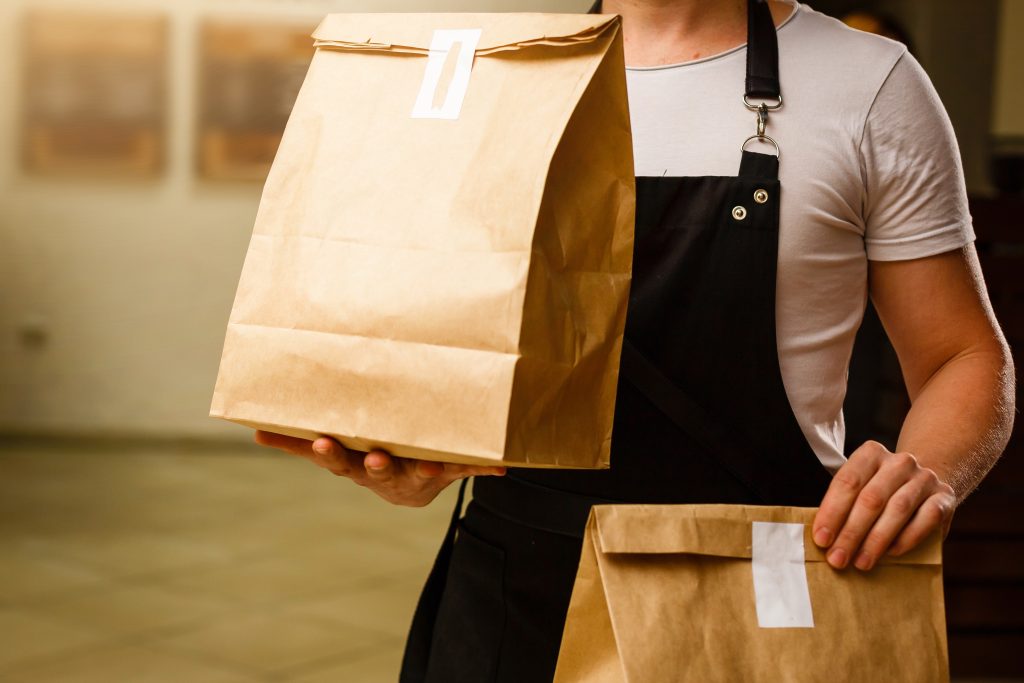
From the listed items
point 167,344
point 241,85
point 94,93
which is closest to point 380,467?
point 167,344

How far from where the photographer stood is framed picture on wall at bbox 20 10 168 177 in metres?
5.55

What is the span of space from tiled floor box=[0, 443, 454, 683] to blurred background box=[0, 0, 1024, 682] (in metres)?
0.01

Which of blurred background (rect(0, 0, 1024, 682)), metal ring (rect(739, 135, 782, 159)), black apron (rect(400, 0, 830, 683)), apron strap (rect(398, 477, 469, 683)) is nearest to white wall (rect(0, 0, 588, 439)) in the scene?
blurred background (rect(0, 0, 1024, 682))

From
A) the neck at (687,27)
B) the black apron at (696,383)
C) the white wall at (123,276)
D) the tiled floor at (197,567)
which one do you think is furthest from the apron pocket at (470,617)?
the white wall at (123,276)

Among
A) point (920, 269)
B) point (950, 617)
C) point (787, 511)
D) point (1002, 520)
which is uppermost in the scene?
point (920, 269)

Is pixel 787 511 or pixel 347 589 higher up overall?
pixel 787 511

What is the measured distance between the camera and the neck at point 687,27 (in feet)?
3.59

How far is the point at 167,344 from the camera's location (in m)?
5.62

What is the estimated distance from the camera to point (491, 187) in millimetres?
840

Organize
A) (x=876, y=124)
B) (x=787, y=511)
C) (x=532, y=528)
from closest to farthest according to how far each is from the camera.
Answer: (x=787, y=511), (x=876, y=124), (x=532, y=528)

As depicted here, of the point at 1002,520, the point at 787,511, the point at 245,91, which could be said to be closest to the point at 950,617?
the point at 1002,520

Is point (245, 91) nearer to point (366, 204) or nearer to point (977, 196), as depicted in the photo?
point (977, 196)

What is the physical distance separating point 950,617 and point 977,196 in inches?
42.4

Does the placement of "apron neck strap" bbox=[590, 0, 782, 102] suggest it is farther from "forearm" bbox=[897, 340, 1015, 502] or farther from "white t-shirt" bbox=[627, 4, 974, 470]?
"forearm" bbox=[897, 340, 1015, 502]
